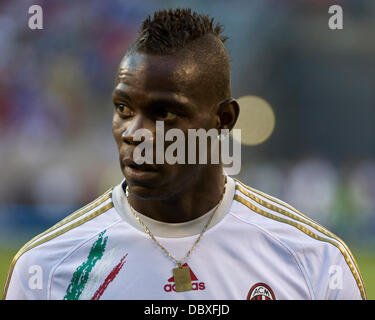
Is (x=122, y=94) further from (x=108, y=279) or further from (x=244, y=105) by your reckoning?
(x=244, y=105)

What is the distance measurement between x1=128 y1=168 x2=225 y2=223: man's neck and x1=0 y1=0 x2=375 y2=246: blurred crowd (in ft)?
40.1

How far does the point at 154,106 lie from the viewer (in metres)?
2.68

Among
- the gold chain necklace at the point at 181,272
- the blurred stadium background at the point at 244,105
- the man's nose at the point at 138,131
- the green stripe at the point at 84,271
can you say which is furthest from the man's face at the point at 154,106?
the blurred stadium background at the point at 244,105

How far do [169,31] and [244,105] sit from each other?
20.6m

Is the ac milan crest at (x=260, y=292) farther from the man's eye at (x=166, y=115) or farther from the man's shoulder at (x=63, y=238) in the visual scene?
the man's eye at (x=166, y=115)

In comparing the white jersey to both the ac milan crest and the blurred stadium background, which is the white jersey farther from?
the blurred stadium background

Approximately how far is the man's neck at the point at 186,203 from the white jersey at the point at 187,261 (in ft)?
0.13

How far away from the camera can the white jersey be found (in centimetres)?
289

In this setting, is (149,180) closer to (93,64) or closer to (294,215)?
(294,215)

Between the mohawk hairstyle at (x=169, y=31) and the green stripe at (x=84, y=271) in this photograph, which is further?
the green stripe at (x=84, y=271)

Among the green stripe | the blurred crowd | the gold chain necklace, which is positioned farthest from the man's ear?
the blurred crowd

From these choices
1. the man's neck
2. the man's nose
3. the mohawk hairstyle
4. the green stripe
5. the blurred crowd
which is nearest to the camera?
the man's nose

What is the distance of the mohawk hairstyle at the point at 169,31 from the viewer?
2793 mm

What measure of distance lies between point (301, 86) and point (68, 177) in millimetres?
9720
